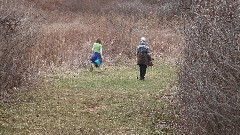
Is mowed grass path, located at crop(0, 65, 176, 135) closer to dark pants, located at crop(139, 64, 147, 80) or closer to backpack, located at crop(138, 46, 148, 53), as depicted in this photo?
dark pants, located at crop(139, 64, 147, 80)

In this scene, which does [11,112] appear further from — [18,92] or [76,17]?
[76,17]

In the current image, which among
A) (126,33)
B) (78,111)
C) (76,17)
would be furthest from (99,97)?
(76,17)

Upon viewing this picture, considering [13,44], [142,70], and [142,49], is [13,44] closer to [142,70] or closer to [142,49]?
[142,49]

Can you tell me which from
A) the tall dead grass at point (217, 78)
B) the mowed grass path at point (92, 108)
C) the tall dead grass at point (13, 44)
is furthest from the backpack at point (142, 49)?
the tall dead grass at point (217, 78)

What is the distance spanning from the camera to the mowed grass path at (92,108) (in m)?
9.98

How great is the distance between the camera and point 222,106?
6.32 metres

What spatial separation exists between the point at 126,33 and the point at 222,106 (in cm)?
1996

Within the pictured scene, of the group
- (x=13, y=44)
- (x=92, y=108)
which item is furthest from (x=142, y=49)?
(x=13, y=44)

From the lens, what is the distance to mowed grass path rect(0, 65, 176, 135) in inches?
→ 393

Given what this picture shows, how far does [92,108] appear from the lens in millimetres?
12156

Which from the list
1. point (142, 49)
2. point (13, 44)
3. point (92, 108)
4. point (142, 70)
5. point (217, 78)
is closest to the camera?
point (217, 78)

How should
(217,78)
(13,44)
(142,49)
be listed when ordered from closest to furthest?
(217,78)
(13,44)
(142,49)

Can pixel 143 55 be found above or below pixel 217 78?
below

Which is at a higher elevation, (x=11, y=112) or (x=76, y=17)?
(x=76, y=17)
